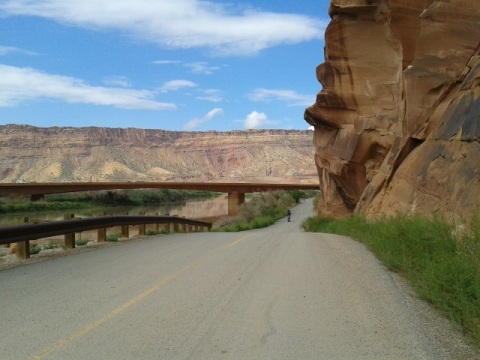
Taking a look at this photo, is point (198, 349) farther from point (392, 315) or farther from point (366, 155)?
point (366, 155)

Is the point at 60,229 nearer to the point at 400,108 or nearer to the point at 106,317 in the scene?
the point at 106,317

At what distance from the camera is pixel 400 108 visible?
20125 mm

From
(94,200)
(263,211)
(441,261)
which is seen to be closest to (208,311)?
Answer: (441,261)

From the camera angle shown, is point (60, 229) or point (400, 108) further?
point (400, 108)

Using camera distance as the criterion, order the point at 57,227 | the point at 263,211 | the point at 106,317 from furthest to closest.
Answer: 1. the point at 263,211
2. the point at 57,227
3. the point at 106,317

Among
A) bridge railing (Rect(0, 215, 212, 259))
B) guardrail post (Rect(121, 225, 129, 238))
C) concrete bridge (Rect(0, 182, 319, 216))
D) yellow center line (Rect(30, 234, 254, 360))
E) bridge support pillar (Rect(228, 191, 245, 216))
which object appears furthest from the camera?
bridge support pillar (Rect(228, 191, 245, 216))

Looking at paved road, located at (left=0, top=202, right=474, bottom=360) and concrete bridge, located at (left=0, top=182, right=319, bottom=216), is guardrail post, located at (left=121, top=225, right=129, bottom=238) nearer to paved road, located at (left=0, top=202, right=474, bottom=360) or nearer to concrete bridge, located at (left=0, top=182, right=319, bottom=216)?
paved road, located at (left=0, top=202, right=474, bottom=360)

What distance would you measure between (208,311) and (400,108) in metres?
15.4

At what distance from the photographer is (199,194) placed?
136250 mm

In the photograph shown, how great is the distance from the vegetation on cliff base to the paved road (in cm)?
6212

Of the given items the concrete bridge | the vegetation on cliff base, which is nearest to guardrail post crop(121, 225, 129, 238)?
the concrete bridge

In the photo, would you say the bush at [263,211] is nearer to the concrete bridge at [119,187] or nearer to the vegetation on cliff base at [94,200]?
the concrete bridge at [119,187]

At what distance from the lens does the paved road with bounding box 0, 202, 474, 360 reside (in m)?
5.32

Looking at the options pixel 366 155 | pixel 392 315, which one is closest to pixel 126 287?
pixel 392 315
